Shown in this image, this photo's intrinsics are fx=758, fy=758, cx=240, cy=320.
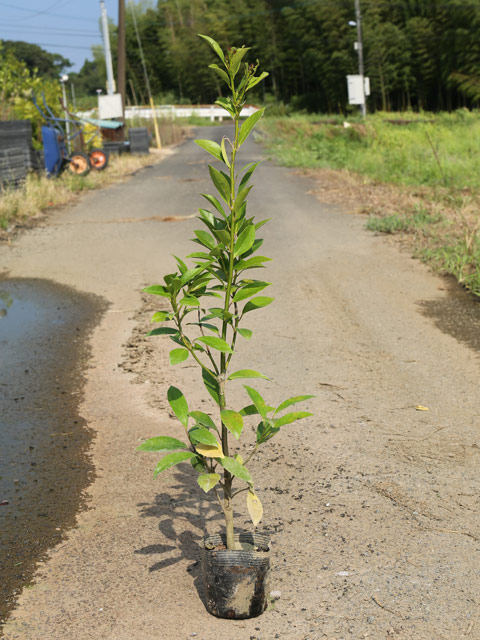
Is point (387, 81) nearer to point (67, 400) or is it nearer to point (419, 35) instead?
point (419, 35)

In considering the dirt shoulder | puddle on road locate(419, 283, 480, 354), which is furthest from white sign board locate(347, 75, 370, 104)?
puddle on road locate(419, 283, 480, 354)

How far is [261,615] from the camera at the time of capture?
101 inches

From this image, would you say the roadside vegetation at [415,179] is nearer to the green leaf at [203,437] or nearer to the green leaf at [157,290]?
the green leaf at [203,437]

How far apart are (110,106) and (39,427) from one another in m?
22.7

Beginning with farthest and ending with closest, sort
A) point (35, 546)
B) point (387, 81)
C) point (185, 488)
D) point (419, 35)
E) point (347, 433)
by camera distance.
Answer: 1. point (387, 81)
2. point (419, 35)
3. point (347, 433)
4. point (185, 488)
5. point (35, 546)

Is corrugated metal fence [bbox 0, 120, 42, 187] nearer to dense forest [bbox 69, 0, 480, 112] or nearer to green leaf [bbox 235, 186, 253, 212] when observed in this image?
green leaf [bbox 235, 186, 253, 212]

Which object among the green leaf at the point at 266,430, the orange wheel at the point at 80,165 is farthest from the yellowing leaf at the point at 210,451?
the orange wheel at the point at 80,165

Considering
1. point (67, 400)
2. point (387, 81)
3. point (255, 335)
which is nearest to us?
Answer: point (67, 400)

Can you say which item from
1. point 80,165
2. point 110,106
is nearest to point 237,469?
point 80,165

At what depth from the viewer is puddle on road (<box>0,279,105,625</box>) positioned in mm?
3117

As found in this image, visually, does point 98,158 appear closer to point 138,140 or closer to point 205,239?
point 138,140

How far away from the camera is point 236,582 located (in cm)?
246

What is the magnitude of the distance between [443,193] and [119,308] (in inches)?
236

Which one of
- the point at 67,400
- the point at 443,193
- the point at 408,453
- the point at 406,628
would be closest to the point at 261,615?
the point at 406,628
